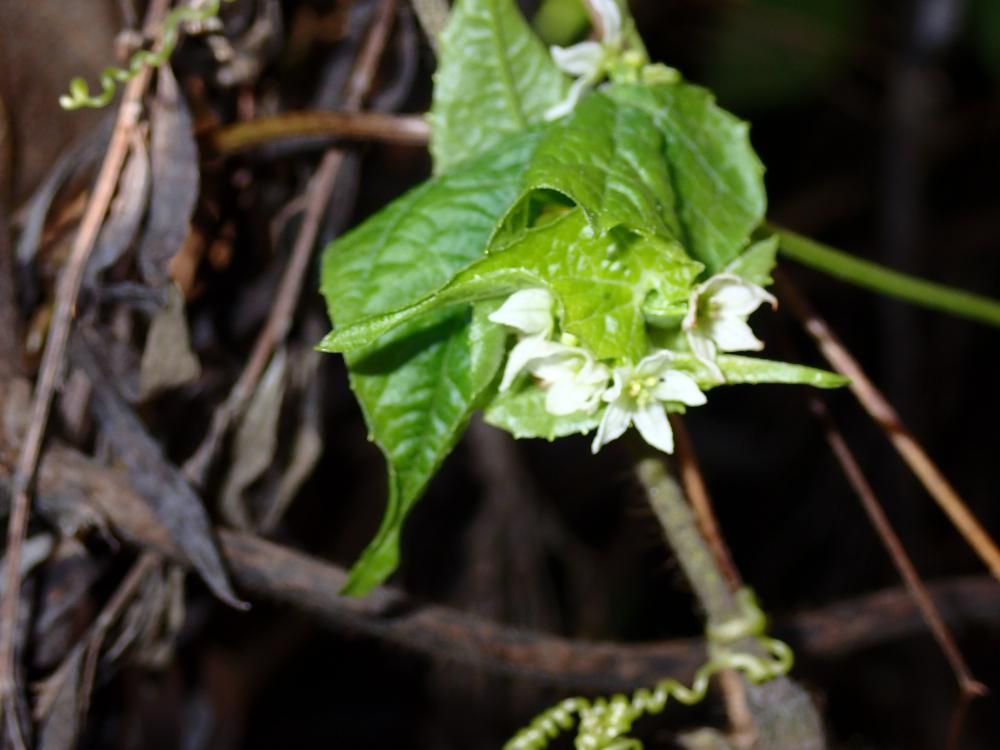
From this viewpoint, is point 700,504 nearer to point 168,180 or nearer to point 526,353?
point 526,353

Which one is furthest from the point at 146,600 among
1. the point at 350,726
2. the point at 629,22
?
the point at 350,726

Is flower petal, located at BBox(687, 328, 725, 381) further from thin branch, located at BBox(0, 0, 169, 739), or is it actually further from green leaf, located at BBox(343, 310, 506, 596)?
thin branch, located at BBox(0, 0, 169, 739)

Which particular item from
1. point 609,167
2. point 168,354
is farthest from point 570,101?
point 168,354

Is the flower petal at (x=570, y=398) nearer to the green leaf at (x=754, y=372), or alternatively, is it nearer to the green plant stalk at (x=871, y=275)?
the green leaf at (x=754, y=372)

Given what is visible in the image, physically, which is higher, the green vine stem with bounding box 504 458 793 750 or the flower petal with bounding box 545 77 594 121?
the flower petal with bounding box 545 77 594 121

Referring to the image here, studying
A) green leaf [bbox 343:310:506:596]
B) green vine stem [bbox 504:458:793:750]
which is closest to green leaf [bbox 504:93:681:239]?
green leaf [bbox 343:310:506:596]

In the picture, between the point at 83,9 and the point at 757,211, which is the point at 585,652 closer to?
the point at 757,211
